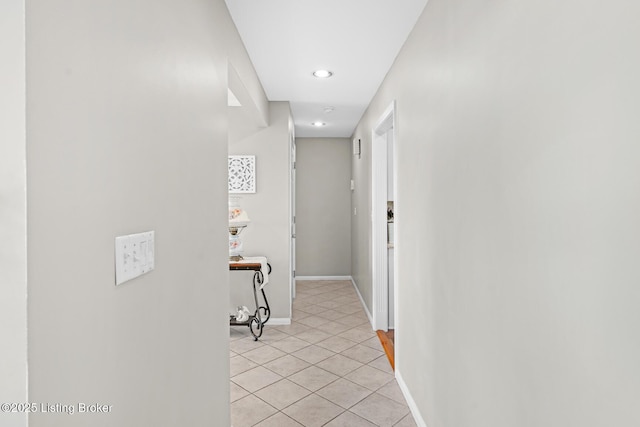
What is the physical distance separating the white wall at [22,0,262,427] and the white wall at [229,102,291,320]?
8.32ft

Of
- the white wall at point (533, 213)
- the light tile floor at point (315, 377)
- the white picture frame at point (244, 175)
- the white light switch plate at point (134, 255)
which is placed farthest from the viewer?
the white picture frame at point (244, 175)

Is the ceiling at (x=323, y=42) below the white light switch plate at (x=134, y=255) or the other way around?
the other way around

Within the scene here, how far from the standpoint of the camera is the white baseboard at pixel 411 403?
2.31m

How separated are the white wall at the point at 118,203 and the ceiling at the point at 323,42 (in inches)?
27.2

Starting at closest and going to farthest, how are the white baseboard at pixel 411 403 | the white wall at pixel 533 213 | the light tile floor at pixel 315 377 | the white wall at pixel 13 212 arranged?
the white wall at pixel 13 212
the white wall at pixel 533 213
the white baseboard at pixel 411 403
the light tile floor at pixel 315 377

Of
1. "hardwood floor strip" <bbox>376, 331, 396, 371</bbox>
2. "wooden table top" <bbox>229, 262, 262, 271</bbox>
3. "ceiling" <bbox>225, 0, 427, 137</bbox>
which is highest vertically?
"ceiling" <bbox>225, 0, 427, 137</bbox>

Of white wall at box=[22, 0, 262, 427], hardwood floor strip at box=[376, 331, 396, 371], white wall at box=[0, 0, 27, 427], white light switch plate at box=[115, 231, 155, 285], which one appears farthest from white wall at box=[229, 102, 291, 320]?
white wall at box=[0, 0, 27, 427]

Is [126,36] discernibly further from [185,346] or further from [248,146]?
[248,146]

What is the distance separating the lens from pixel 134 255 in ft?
3.39

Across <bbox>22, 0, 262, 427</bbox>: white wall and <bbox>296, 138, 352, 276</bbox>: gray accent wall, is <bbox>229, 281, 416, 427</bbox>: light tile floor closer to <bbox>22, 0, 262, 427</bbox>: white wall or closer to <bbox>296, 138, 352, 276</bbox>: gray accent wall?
<bbox>22, 0, 262, 427</bbox>: white wall

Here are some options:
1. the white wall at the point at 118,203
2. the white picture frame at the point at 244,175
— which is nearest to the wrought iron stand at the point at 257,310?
the white picture frame at the point at 244,175

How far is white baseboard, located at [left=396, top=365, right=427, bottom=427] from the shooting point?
231 cm

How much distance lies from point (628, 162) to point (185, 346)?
143 centimetres

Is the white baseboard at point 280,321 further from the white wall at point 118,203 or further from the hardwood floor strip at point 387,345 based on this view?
the white wall at point 118,203
